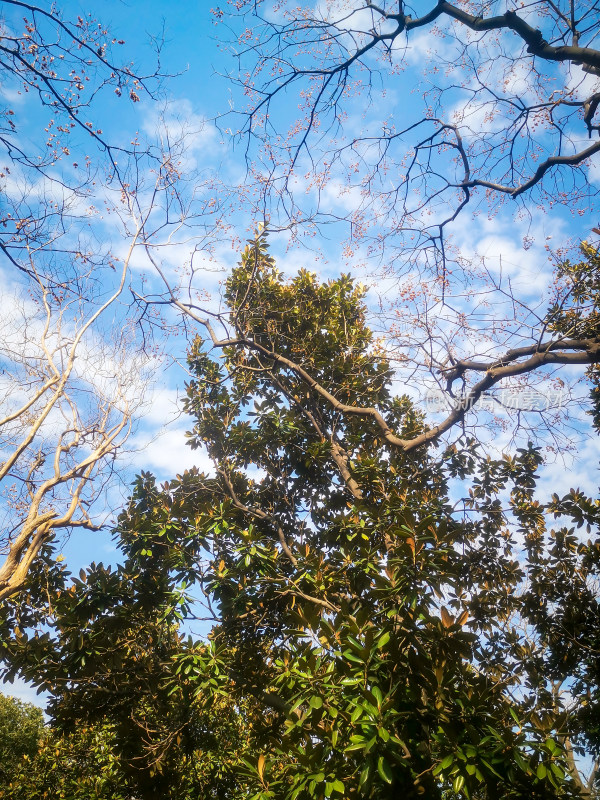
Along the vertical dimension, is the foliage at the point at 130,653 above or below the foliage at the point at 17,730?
above

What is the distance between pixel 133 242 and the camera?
7426mm

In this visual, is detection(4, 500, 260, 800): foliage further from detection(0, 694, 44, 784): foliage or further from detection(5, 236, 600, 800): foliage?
detection(0, 694, 44, 784): foliage

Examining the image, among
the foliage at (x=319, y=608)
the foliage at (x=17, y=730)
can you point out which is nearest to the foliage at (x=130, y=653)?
the foliage at (x=319, y=608)

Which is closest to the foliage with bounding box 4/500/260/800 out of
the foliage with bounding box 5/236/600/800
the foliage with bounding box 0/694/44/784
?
the foliage with bounding box 5/236/600/800

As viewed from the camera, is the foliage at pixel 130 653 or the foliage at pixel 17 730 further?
the foliage at pixel 17 730

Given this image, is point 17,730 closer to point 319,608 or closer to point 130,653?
point 130,653

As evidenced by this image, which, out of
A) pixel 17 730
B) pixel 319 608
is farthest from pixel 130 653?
pixel 17 730

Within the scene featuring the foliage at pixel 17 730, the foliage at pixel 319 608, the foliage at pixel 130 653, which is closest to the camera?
the foliage at pixel 319 608

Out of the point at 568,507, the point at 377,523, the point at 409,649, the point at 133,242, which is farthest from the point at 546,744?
the point at 133,242

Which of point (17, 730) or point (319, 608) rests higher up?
point (319, 608)

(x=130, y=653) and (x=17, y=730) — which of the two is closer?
(x=130, y=653)

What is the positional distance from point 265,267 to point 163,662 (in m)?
5.88

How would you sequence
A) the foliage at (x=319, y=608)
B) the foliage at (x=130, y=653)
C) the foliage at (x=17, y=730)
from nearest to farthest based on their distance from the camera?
the foliage at (x=319, y=608) < the foliage at (x=130, y=653) < the foliage at (x=17, y=730)

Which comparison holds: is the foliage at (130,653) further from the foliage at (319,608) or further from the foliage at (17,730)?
the foliage at (17,730)
